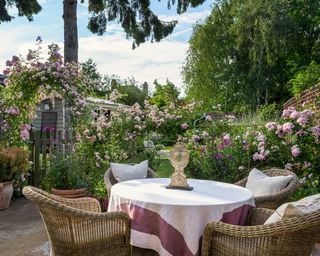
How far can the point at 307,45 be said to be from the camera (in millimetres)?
19797

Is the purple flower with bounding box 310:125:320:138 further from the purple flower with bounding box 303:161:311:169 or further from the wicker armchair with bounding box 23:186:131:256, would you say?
the wicker armchair with bounding box 23:186:131:256

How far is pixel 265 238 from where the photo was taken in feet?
6.63

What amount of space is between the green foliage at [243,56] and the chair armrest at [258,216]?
16.2 metres

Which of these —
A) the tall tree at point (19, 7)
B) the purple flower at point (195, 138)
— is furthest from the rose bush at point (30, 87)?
the tall tree at point (19, 7)

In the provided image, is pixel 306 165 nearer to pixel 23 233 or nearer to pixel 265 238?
pixel 265 238

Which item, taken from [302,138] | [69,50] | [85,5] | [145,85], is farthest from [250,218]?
[145,85]

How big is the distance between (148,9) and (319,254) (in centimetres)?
612

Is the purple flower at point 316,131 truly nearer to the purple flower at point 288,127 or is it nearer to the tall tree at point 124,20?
the purple flower at point 288,127

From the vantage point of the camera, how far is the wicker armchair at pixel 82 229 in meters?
2.21

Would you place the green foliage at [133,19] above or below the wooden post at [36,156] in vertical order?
above

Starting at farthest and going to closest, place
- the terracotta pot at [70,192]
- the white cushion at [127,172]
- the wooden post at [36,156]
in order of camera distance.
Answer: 1. the wooden post at [36,156]
2. the terracotta pot at [70,192]
3. the white cushion at [127,172]

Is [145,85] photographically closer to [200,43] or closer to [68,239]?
[200,43]

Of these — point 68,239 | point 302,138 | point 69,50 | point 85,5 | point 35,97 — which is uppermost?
point 85,5

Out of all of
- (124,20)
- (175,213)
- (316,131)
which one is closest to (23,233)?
(175,213)
